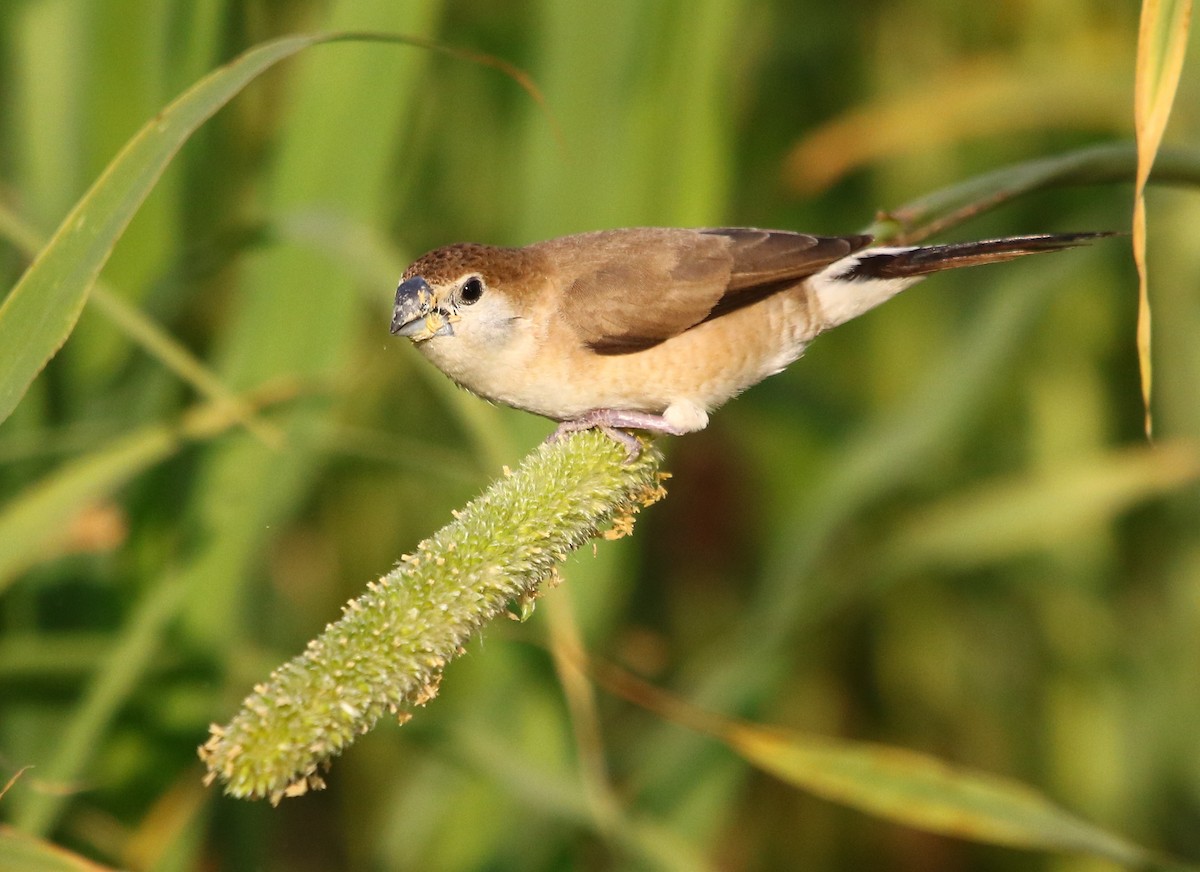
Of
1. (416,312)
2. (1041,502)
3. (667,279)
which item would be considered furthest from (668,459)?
(416,312)

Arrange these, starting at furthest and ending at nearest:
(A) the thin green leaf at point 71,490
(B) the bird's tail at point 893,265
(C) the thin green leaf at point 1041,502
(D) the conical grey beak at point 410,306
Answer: (C) the thin green leaf at point 1041,502, (D) the conical grey beak at point 410,306, (B) the bird's tail at point 893,265, (A) the thin green leaf at point 71,490

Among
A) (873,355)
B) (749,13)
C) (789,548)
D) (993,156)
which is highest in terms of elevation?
(749,13)

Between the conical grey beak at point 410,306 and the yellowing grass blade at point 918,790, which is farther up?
the conical grey beak at point 410,306

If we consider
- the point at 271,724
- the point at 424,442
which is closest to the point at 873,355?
the point at 424,442

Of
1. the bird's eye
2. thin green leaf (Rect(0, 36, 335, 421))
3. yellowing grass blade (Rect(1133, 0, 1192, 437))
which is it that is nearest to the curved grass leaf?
thin green leaf (Rect(0, 36, 335, 421))

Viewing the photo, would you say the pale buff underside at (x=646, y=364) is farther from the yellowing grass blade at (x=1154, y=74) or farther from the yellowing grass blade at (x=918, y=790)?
the yellowing grass blade at (x=1154, y=74)

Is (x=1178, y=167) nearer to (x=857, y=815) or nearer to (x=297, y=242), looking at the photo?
(x=297, y=242)

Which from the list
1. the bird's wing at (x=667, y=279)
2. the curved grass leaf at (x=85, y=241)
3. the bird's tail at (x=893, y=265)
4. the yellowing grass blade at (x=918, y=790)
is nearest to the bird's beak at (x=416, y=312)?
the bird's wing at (x=667, y=279)
